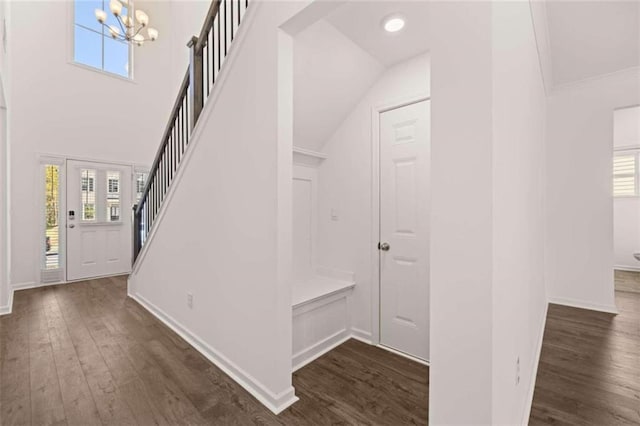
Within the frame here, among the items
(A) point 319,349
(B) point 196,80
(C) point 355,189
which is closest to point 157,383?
(A) point 319,349

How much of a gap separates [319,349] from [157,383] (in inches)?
46.2

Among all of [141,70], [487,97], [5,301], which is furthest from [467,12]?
[141,70]

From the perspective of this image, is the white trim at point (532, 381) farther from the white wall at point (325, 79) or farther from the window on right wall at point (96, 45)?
the window on right wall at point (96, 45)

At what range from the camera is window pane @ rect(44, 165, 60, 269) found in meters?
4.43

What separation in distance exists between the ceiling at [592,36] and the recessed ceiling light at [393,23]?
1.44 m

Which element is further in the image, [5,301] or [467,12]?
[5,301]

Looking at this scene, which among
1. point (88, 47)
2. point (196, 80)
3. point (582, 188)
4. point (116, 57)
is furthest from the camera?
point (116, 57)

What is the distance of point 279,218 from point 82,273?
4.82 metres

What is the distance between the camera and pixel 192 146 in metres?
2.54

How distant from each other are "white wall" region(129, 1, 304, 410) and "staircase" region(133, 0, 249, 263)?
12.4 inches

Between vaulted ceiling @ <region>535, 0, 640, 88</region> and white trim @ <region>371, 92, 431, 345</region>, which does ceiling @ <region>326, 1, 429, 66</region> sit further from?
vaulted ceiling @ <region>535, 0, 640, 88</region>

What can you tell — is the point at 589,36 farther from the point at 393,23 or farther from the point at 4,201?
the point at 4,201

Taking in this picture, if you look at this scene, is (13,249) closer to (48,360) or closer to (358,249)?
(48,360)

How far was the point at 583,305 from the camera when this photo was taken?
3.30 meters
